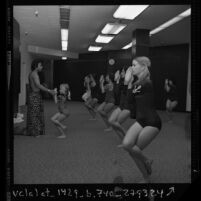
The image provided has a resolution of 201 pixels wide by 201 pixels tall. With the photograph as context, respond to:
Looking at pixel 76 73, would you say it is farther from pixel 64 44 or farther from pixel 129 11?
pixel 129 11

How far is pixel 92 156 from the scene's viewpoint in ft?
6.09

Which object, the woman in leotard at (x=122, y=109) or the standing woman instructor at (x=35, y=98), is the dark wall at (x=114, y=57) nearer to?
the woman in leotard at (x=122, y=109)

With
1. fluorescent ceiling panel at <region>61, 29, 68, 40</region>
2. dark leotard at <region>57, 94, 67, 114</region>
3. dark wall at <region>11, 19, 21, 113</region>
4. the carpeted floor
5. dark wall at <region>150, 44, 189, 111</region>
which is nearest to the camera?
dark wall at <region>11, 19, 21, 113</region>

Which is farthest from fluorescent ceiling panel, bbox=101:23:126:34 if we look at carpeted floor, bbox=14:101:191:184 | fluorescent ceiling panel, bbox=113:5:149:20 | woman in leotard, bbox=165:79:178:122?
carpeted floor, bbox=14:101:191:184

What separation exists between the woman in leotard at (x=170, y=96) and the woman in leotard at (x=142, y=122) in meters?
0.20

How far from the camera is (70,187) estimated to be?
171 cm

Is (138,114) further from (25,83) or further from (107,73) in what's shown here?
(25,83)

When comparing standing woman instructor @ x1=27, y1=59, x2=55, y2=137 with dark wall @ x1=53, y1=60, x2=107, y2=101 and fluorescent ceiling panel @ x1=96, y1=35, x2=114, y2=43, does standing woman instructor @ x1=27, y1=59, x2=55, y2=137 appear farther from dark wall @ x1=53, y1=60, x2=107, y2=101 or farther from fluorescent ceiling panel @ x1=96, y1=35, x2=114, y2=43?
fluorescent ceiling panel @ x1=96, y1=35, x2=114, y2=43

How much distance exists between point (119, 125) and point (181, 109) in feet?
1.80

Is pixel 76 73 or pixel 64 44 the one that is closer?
pixel 76 73

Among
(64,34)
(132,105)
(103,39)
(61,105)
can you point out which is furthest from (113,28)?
(61,105)

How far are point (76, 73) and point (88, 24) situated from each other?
398 mm

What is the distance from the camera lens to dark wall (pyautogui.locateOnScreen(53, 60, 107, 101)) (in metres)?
1.95

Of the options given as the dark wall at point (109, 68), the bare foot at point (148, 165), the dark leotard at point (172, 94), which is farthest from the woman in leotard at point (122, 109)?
the dark leotard at point (172, 94)
